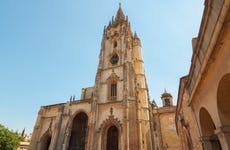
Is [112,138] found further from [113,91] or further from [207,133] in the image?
[207,133]

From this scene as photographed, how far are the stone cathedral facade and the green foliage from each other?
6966 millimetres

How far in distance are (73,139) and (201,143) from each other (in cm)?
1978

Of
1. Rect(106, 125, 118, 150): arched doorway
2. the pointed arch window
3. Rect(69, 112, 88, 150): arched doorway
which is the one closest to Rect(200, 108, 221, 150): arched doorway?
Rect(106, 125, 118, 150): arched doorway

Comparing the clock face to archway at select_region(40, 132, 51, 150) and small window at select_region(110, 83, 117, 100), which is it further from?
archway at select_region(40, 132, 51, 150)

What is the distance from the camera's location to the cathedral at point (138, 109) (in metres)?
3.77

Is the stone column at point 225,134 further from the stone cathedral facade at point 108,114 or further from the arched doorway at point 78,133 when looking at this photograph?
the arched doorway at point 78,133

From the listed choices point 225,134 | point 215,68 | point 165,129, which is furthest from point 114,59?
point 225,134

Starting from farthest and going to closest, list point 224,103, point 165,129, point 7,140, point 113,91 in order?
1. point 7,140
2. point 165,129
3. point 113,91
4. point 224,103

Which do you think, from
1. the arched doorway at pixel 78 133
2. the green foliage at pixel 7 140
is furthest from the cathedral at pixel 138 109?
the green foliage at pixel 7 140

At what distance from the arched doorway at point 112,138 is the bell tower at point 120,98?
27cm

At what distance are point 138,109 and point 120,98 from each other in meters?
2.99

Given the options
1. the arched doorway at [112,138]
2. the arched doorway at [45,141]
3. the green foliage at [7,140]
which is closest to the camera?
the arched doorway at [112,138]

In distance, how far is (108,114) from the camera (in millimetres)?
18453

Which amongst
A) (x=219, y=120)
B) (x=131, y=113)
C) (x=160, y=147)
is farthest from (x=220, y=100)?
(x=160, y=147)
